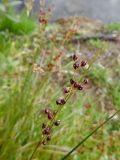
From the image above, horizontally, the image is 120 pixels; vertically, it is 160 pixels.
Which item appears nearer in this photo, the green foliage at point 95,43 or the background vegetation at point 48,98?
the background vegetation at point 48,98

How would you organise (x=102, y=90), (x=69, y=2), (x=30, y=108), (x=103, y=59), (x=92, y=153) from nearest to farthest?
(x=30, y=108), (x=92, y=153), (x=102, y=90), (x=103, y=59), (x=69, y=2)

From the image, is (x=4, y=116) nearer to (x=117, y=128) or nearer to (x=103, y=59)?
(x=117, y=128)

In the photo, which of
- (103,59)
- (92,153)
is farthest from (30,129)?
(103,59)

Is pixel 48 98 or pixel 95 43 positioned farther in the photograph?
pixel 95 43

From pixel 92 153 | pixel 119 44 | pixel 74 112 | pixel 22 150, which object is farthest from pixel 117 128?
pixel 119 44

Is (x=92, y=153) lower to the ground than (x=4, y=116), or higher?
lower

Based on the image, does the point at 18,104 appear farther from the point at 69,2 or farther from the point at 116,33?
the point at 69,2

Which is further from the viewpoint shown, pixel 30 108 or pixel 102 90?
pixel 102 90

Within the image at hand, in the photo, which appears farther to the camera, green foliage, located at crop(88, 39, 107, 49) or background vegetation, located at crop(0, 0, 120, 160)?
green foliage, located at crop(88, 39, 107, 49)

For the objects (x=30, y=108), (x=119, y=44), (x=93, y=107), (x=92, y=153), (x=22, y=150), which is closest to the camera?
(x=22, y=150)
